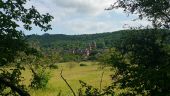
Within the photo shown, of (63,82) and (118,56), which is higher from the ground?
(118,56)

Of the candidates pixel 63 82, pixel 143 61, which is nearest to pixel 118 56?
pixel 143 61

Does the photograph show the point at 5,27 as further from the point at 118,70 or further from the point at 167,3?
the point at 167,3

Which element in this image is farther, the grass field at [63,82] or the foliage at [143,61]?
the grass field at [63,82]

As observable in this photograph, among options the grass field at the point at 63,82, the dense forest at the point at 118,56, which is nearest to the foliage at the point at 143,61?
the dense forest at the point at 118,56

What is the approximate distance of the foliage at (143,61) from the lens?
8.97 metres

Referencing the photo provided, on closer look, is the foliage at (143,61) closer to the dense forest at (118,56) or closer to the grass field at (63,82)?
the dense forest at (118,56)

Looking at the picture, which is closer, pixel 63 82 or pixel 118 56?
pixel 118 56

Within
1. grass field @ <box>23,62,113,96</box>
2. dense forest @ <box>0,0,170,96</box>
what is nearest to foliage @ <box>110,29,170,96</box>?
dense forest @ <box>0,0,170,96</box>

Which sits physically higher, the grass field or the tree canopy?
the tree canopy

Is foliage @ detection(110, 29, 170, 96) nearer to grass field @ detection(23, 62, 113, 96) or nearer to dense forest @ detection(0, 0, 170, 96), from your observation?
dense forest @ detection(0, 0, 170, 96)

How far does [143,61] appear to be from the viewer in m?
11.9

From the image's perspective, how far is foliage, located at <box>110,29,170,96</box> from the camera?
897 cm

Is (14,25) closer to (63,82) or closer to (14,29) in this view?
(14,29)

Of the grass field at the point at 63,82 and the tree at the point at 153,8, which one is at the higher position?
the tree at the point at 153,8
